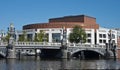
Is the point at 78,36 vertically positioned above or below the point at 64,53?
above

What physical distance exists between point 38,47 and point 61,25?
51046 mm

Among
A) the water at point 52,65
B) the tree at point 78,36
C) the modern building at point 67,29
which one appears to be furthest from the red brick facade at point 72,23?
the water at point 52,65

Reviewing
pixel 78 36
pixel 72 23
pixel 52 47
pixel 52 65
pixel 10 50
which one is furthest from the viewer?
pixel 72 23

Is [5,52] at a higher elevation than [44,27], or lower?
lower

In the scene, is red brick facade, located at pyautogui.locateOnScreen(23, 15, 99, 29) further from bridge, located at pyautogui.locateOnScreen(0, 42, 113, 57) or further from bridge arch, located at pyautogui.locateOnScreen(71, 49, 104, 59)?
bridge, located at pyautogui.locateOnScreen(0, 42, 113, 57)

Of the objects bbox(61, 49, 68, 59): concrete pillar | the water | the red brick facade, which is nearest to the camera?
the water

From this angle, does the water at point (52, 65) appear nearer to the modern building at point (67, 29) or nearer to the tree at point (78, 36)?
the tree at point (78, 36)

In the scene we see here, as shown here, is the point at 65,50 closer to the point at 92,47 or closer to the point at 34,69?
the point at 92,47

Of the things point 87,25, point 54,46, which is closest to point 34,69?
point 54,46

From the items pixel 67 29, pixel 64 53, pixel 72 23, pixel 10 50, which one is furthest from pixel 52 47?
pixel 72 23

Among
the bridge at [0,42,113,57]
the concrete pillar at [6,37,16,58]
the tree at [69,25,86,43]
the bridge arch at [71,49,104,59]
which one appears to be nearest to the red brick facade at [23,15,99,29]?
the tree at [69,25,86,43]

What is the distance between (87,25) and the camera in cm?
13562

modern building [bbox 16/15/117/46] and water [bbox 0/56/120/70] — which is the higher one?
modern building [bbox 16/15/117/46]

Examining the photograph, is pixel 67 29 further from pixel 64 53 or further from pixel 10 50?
pixel 10 50
